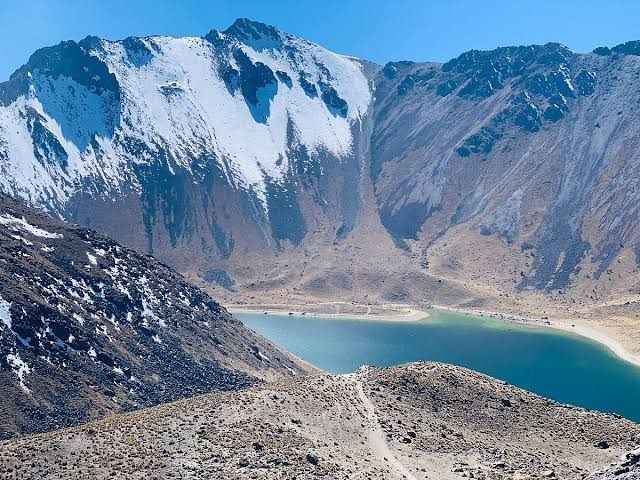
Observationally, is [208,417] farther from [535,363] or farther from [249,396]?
[535,363]

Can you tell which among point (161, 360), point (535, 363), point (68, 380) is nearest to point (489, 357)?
point (535, 363)

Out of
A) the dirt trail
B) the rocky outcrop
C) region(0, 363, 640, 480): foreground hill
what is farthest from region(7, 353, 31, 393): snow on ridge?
the rocky outcrop

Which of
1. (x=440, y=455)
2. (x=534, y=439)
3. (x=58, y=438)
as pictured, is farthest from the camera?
(x=534, y=439)

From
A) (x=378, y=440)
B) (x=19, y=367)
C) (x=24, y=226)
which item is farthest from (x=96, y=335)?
(x=378, y=440)

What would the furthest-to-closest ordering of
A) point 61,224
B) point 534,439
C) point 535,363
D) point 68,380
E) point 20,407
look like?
1. point 535,363
2. point 61,224
3. point 68,380
4. point 20,407
5. point 534,439

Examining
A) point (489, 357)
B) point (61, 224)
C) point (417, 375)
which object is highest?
point (61, 224)
